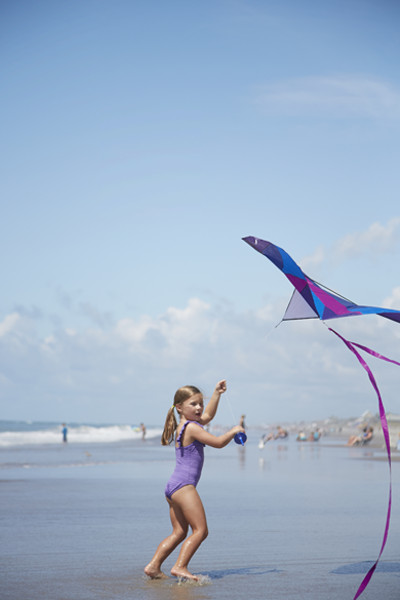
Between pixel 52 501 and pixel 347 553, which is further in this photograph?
pixel 52 501

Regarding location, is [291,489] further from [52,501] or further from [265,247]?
[265,247]

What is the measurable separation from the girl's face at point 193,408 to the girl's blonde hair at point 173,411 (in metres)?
0.04

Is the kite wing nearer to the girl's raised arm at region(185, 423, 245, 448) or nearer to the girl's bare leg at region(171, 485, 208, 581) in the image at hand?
the girl's raised arm at region(185, 423, 245, 448)

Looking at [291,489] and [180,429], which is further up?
[180,429]

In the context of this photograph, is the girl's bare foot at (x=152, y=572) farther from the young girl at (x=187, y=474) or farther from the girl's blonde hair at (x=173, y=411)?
the girl's blonde hair at (x=173, y=411)

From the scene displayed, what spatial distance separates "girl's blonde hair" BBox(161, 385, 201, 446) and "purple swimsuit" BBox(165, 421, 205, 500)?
0.11 m

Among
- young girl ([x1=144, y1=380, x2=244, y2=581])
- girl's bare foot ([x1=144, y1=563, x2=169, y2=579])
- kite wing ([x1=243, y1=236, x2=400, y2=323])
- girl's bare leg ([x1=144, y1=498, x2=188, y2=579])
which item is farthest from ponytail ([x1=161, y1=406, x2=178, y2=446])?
kite wing ([x1=243, y1=236, x2=400, y2=323])

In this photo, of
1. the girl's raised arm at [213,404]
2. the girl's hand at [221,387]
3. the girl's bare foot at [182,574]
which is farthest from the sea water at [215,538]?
the girl's hand at [221,387]

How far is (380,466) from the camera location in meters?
19.5

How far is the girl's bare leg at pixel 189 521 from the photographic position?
19.1 ft

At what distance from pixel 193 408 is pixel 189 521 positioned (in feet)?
3.27

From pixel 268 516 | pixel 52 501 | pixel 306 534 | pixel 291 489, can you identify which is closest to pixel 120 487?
pixel 52 501

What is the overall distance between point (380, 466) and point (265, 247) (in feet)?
48.0

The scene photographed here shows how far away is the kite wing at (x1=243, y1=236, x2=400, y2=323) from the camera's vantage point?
21.7ft
